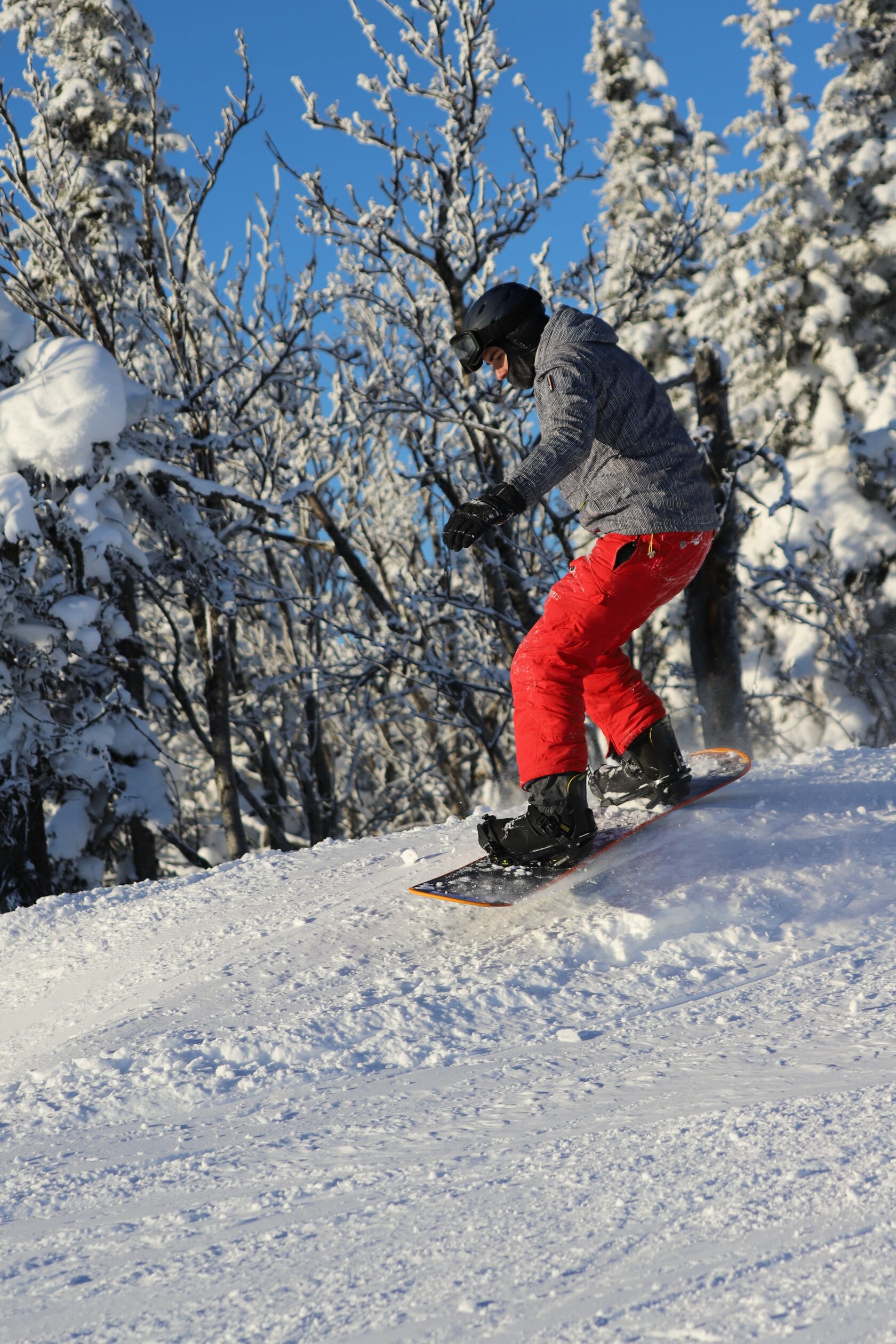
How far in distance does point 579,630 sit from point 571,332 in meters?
1.01

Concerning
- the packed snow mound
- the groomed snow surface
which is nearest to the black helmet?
the groomed snow surface

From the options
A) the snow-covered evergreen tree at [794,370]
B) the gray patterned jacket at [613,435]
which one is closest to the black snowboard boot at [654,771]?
the gray patterned jacket at [613,435]

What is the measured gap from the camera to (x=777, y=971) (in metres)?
2.72

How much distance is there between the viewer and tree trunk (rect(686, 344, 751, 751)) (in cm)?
886

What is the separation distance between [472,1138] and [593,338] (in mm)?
2523

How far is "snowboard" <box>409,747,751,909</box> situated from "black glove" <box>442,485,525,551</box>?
1158 millimetres

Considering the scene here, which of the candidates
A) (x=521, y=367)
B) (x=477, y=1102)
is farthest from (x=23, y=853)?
(x=477, y=1102)

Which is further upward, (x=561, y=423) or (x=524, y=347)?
(x=524, y=347)

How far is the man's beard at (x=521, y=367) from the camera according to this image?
11.2ft

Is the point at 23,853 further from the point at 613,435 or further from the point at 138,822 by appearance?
the point at 613,435

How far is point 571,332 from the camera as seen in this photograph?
322 centimetres

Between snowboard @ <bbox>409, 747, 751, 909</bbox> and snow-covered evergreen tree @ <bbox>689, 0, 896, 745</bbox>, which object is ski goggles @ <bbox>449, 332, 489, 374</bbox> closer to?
snowboard @ <bbox>409, 747, 751, 909</bbox>

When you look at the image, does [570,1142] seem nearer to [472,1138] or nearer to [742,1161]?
[472,1138]

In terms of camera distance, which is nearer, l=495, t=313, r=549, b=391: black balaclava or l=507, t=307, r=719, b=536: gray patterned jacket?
l=507, t=307, r=719, b=536: gray patterned jacket
